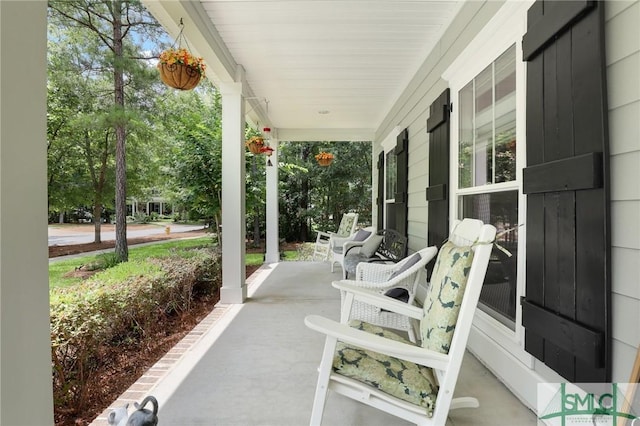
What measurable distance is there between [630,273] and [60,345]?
292 centimetres

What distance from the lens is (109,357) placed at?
2.77 m

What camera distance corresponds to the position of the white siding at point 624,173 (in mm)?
1210

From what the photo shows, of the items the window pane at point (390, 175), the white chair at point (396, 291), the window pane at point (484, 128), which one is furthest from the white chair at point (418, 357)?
the window pane at point (390, 175)

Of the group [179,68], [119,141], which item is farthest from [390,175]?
[119,141]

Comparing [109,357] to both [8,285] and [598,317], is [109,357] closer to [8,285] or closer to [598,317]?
[8,285]

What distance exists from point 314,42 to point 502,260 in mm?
2581

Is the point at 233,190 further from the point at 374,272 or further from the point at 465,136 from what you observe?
the point at 465,136

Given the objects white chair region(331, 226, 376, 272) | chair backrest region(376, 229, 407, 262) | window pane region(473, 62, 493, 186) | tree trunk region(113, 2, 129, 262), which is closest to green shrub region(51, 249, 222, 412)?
white chair region(331, 226, 376, 272)

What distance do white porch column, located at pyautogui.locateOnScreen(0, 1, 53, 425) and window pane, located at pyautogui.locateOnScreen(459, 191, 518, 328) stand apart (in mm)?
2170

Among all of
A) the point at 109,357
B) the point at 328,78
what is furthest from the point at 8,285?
the point at 328,78

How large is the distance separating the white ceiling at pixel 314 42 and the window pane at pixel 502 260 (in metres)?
1.62

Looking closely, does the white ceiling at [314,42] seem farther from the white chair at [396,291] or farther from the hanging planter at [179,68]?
the white chair at [396,291]

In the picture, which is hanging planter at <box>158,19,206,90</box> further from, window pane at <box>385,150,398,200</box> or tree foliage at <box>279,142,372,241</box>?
tree foliage at <box>279,142,372,241</box>

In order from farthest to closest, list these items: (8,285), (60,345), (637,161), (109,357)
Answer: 1. (109,357)
2. (60,345)
3. (637,161)
4. (8,285)
